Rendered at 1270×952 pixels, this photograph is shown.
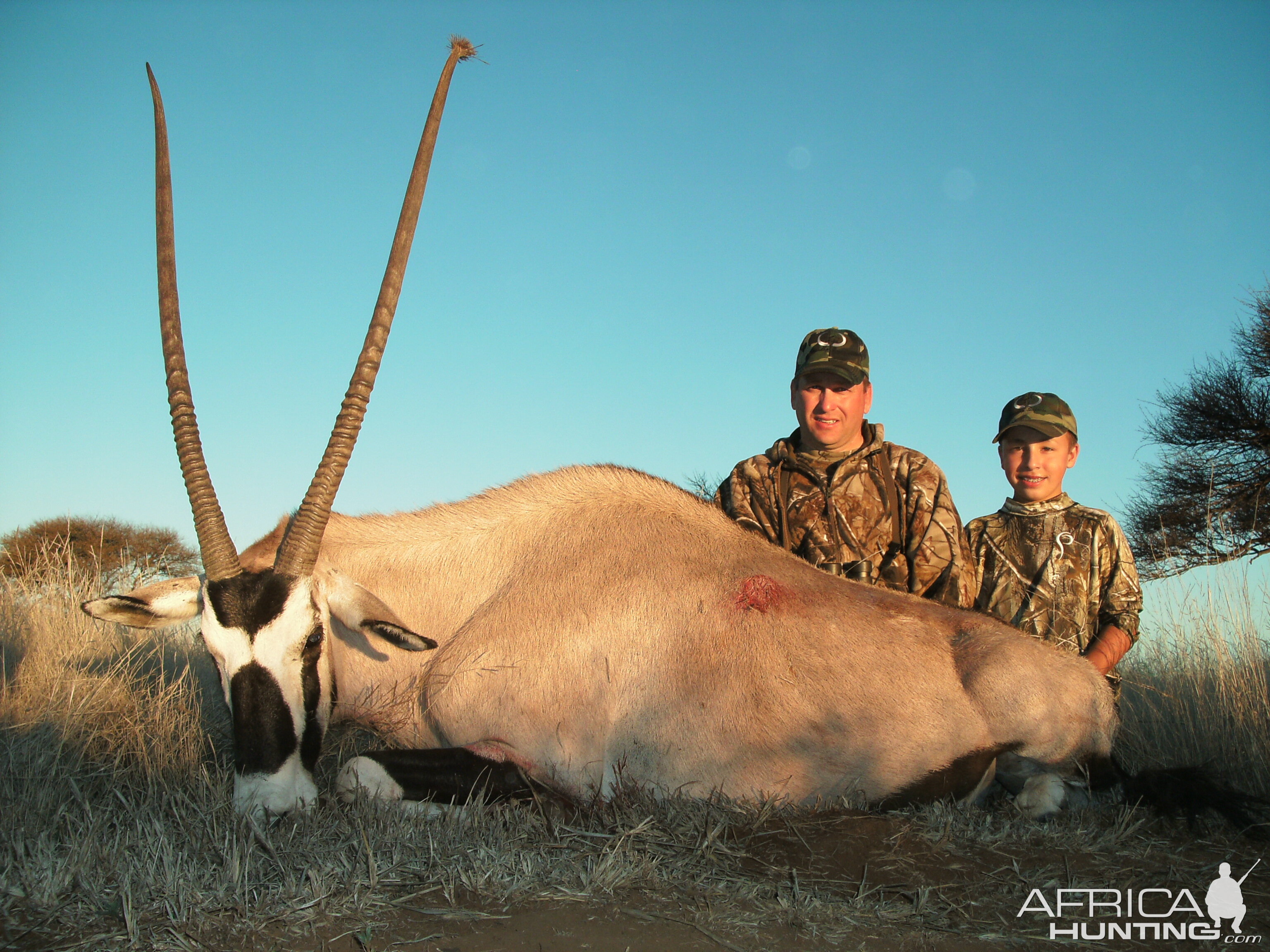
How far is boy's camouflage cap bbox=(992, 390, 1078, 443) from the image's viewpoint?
5.12m

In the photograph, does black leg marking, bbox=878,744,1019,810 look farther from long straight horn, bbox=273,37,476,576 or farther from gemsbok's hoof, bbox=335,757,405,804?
long straight horn, bbox=273,37,476,576

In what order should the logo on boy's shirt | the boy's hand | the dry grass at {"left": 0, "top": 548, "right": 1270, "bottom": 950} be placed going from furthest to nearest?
the boy's hand < the logo on boy's shirt < the dry grass at {"left": 0, "top": 548, "right": 1270, "bottom": 950}

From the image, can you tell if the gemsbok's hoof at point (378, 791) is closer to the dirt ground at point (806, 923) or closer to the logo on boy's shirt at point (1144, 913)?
the dirt ground at point (806, 923)

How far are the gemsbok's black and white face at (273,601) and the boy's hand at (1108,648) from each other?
347 centimetres

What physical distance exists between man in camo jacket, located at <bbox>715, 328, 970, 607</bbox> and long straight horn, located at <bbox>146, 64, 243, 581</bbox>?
8.67 ft

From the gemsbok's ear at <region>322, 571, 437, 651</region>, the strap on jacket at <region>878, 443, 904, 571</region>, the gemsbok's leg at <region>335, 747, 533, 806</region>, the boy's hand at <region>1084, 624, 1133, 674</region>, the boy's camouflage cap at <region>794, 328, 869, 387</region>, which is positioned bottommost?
the gemsbok's leg at <region>335, 747, 533, 806</region>

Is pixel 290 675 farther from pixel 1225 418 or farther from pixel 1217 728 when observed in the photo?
pixel 1225 418

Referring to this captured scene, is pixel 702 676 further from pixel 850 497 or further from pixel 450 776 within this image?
pixel 850 497

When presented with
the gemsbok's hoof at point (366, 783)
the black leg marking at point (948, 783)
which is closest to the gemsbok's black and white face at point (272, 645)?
the gemsbok's hoof at point (366, 783)

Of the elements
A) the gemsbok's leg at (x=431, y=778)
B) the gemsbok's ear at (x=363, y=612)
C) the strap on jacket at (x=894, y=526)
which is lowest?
the gemsbok's leg at (x=431, y=778)

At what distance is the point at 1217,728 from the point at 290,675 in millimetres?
5095

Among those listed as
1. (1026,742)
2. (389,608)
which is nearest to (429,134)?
(389,608)

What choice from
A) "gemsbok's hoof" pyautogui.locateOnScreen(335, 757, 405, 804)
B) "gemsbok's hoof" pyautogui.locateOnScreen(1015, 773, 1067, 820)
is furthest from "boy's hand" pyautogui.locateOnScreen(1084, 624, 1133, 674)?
"gemsbok's hoof" pyautogui.locateOnScreen(335, 757, 405, 804)

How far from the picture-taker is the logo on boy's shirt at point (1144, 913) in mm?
2588
